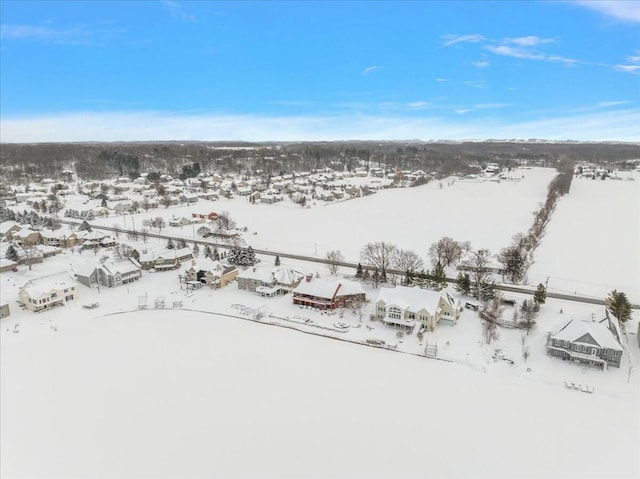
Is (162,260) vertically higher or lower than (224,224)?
lower

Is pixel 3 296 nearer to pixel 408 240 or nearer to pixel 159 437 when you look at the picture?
pixel 159 437

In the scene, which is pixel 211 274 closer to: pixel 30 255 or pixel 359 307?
pixel 359 307

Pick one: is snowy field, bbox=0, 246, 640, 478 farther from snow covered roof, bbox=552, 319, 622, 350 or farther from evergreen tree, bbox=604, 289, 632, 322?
snow covered roof, bbox=552, 319, 622, 350

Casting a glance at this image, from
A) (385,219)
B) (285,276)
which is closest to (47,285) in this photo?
(285,276)

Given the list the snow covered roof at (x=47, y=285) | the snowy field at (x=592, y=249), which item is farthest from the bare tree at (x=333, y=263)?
the snow covered roof at (x=47, y=285)

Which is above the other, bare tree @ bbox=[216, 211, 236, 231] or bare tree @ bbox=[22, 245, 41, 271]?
bare tree @ bbox=[216, 211, 236, 231]

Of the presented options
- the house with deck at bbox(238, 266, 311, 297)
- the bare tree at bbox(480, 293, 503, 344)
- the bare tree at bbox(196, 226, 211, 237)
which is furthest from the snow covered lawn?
the bare tree at bbox(196, 226, 211, 237)

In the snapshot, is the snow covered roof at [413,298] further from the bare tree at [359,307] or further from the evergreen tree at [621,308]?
the evergreen tree at [621,308]
